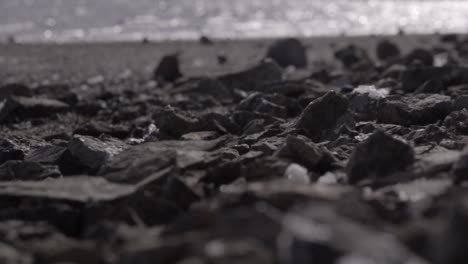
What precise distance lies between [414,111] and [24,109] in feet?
12.8

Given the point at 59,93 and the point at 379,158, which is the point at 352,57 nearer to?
the point at 59,93

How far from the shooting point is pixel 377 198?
2680mm

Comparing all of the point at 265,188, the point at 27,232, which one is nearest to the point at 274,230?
the point at 265,188

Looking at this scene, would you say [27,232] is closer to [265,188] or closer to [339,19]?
[265,188]

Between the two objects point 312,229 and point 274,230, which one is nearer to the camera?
point 312,229

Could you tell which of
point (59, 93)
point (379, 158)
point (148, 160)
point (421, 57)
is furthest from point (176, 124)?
point (421, 57)

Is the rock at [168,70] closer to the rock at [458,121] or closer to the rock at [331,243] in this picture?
the rock at [458,121]

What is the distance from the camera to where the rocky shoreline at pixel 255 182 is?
6.59 feet

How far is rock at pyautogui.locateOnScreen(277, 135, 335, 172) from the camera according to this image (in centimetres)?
352

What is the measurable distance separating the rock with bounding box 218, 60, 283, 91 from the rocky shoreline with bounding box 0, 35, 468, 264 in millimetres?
1408

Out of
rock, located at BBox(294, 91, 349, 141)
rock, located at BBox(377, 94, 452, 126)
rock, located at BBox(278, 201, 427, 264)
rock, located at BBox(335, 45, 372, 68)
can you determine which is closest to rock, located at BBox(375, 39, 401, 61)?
rock, located at BBox(335, 45, 372, 68)

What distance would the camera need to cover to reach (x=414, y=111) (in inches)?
185

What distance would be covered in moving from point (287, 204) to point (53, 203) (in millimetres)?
1128

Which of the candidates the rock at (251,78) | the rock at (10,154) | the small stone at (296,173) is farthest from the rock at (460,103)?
the rock at (251,78)
